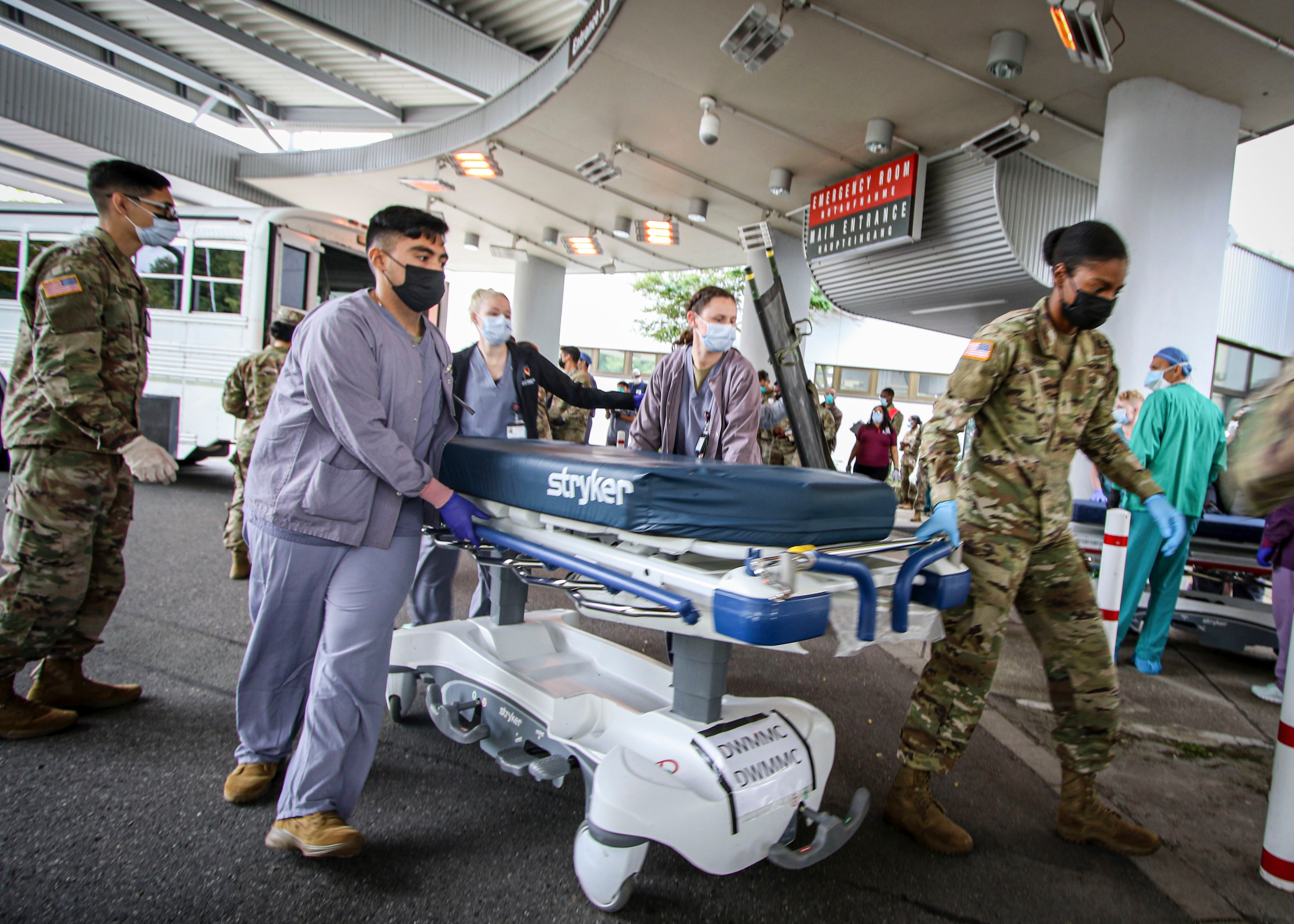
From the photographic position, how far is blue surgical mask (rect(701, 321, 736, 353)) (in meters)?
3.38

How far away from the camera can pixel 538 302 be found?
17.7 meters

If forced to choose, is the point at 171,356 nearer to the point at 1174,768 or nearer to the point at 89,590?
the point at 89,590

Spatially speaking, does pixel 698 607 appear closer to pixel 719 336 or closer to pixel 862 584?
pixel 862 584

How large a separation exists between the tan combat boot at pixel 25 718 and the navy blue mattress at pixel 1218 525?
5.83 m

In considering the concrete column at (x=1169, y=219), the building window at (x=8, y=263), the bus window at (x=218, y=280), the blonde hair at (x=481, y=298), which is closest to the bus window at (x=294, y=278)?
the bus window at (x=218, y=280)

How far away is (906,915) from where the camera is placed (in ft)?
6.97

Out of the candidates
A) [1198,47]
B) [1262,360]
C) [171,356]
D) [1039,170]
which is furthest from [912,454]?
[1262,360]

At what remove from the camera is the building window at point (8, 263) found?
9523 mm

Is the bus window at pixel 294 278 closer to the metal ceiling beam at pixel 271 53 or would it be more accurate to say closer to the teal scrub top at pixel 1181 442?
the metal ceiling beam at pixel 271 53

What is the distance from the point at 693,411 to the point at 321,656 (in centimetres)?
197

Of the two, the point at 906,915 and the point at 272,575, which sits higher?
the point at 272,575

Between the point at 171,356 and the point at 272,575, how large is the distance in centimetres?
849

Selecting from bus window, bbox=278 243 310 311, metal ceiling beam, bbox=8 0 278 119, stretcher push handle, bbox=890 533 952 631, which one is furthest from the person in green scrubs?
metal ceiling beam, bbox=8 0 278 119

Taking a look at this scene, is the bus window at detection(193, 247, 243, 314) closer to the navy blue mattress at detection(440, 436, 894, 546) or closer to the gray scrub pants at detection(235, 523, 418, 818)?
the gray scrub pants at detection(235, 523, 418, 818)
